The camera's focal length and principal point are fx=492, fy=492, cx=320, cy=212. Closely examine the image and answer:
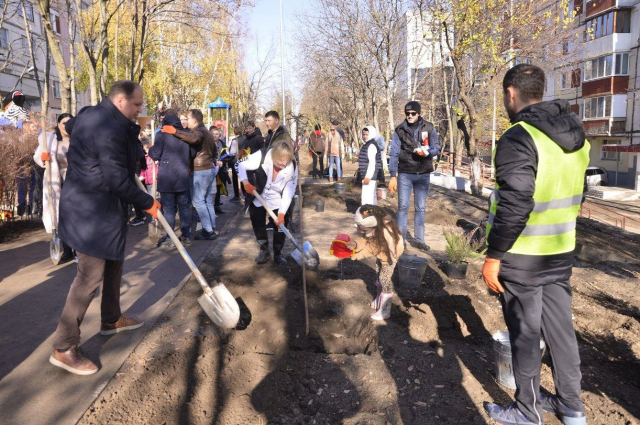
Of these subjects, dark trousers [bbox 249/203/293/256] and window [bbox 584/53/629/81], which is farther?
window [bbox 584/53/629/81]

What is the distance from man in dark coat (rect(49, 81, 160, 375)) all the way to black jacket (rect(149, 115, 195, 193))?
343 cm

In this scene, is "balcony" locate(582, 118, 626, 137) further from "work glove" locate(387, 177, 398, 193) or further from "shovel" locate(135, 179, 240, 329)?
"shovel" locate(135, 179, 240, 329)

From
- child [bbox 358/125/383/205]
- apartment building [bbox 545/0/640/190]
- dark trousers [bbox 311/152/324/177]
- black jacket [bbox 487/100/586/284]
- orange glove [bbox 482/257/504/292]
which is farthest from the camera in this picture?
apartment building [bbox 545/0/640/190]

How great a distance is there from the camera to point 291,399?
3447 mm

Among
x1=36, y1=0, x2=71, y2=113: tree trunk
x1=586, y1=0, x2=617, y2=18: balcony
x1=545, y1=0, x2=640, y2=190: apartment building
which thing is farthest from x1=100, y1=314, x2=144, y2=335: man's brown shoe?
x1=586, y1=0, x2=617, y2=18: balcony

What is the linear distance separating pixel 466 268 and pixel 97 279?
422cm

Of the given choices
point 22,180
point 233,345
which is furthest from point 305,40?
point 233,345

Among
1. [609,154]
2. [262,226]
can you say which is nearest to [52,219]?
[262,226]

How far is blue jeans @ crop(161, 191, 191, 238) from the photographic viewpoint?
721 centimetres

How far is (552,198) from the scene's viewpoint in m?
2.86

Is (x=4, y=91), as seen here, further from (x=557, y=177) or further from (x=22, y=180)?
(x=557, y=177)

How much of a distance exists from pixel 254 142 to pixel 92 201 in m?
7.11

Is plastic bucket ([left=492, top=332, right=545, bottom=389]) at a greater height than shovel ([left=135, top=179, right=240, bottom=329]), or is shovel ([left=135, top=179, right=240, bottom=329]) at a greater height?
shovel ([left=135, top=179, right=240, bottom=329])

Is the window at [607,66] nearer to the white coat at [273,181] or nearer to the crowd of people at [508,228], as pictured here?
the white coat at [273,181]
